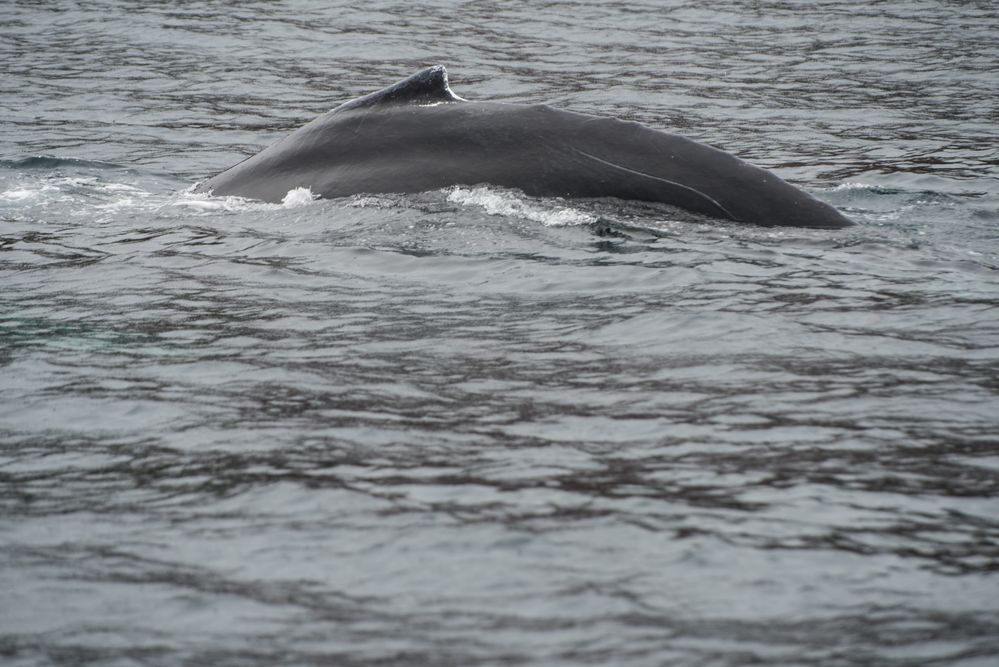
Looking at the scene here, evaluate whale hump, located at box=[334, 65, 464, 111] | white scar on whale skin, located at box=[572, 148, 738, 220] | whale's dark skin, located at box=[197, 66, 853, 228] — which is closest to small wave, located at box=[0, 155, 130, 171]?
whale's dark skin, located at box=[197, 66, 853, 228]

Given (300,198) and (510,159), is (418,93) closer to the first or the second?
(510,159)

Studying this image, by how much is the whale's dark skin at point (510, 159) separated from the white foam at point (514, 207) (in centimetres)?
8

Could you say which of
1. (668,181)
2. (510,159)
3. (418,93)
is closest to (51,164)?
(418,93)

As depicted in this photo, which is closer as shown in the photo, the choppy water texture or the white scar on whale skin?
the choppy water texture

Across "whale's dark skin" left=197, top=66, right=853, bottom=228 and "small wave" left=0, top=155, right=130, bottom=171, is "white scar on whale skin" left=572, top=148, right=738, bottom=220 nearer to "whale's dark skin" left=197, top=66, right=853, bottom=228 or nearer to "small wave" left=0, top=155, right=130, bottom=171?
"whale's dark skin" left=197, top=66, right=853, bottom=228

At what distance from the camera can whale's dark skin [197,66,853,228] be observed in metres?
9.68

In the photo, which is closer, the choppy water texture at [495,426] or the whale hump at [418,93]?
the choppy water texture at [495,426]

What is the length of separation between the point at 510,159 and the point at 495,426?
406 cm

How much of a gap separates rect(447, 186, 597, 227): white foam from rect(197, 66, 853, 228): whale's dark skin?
0.08m

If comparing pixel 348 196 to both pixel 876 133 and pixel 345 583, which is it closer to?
pixel 345 583

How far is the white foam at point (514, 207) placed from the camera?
9.92m

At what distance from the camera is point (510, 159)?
1007cm

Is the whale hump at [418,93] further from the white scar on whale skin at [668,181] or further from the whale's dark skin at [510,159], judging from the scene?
the white scar on whale skin at [668,181]

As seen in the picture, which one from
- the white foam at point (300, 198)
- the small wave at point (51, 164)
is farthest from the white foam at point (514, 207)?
the small wave at point (51, 164)
